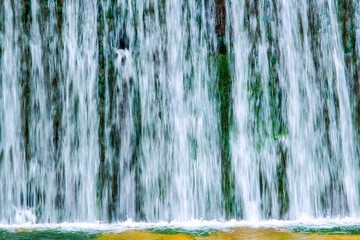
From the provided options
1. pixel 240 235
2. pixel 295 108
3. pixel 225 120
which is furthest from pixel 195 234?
pixel 295 108

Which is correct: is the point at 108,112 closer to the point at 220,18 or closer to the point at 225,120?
the point at 225,120

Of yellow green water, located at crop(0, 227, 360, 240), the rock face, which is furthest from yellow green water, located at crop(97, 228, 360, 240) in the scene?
the rock face

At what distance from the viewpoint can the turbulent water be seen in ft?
22.4

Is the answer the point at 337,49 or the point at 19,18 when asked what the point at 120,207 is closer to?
the point at 19,18

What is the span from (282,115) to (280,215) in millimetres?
1506

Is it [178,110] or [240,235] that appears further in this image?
[178,110]

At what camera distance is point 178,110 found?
7.10 m

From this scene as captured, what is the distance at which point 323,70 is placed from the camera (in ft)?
23.5

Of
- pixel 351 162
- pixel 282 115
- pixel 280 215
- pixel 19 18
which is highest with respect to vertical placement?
pixel 19 18

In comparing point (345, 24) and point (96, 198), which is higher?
point (345, 24)

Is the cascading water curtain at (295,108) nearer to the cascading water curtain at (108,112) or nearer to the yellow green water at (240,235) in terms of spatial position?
A: the cascading water curtain at (108,112)

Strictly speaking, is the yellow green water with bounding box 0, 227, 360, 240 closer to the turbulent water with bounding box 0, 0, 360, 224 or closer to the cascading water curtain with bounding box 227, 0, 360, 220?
the turbulent water with bounding box 0, 0, 360, 224

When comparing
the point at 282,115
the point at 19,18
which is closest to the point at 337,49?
the point at 282,115

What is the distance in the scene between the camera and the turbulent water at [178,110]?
684 centimetres
